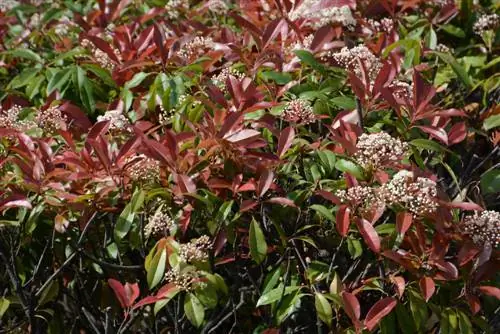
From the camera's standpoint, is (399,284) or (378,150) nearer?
(399,284)

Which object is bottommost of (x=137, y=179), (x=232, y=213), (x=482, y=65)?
(x=482, y=65)

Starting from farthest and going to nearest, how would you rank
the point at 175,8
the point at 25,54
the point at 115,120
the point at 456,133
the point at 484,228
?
1. the point at 175,8
2. the point at 25,54
3. the point at 456,133
4. the point at 115,120
5. the point at 484,228

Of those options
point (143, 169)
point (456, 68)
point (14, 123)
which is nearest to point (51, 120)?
point (14, 123)

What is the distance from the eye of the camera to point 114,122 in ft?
8.61

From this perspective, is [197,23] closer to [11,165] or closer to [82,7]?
[82,7]

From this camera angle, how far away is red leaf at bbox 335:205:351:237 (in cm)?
232

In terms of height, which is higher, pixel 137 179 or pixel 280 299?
pixel 137 179

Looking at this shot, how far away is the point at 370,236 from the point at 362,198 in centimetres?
11

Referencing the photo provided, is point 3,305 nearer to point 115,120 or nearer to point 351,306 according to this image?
point 115,120

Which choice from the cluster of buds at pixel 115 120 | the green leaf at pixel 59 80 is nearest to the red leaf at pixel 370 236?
the cluster of buds at pixel 115 120

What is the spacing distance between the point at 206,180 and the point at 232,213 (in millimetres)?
135

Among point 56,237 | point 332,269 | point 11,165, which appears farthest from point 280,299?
point 11,165

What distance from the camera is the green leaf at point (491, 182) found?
8.79 ft

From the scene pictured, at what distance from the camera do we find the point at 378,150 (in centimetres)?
239
